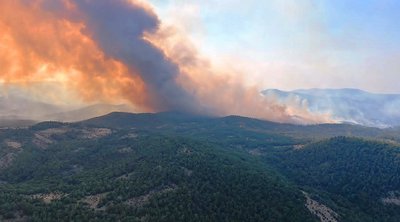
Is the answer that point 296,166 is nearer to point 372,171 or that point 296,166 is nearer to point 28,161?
point 372,171

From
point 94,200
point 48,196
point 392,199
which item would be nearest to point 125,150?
point 48,196

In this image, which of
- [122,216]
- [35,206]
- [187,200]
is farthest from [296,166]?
[35,206]

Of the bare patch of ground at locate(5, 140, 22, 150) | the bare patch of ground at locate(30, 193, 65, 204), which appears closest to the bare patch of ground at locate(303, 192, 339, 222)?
the bare patch of ground at locate(30, 193, 65, 204)

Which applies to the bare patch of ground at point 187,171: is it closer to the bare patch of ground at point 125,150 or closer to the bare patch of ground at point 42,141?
the bare patch of ground at point 125,150

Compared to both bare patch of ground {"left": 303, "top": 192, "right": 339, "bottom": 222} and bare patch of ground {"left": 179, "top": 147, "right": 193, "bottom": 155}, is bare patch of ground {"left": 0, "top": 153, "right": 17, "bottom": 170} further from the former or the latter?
bare patch of ground {"left": 303, "top": 192, "right": 339, "bottom": 222}

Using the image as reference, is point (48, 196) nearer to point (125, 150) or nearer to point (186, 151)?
point (186, 151)

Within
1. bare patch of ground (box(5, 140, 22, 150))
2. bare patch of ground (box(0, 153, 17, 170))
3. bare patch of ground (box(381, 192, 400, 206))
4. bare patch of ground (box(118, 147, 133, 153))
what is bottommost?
bare patch of ground (box(381, 192, 400, 206))
